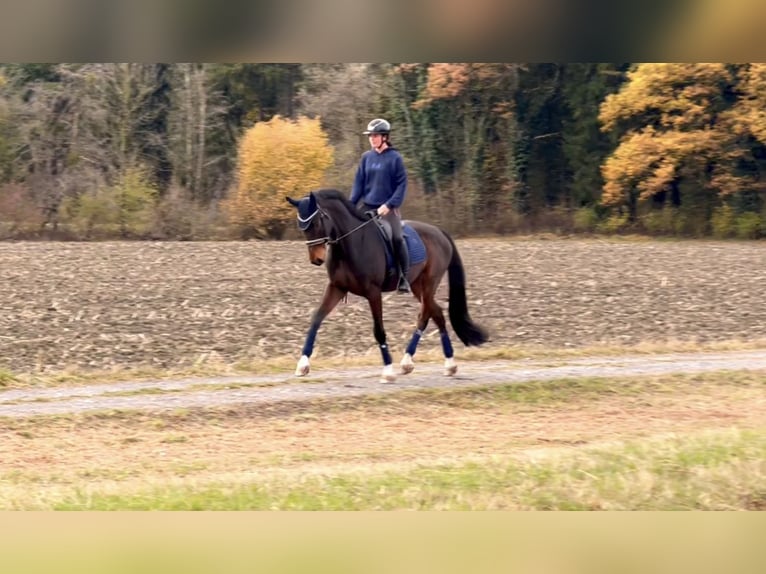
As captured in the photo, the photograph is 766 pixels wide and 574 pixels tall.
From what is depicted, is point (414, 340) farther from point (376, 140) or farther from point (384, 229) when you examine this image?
point (376, 140)

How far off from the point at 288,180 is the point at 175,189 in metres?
4.67

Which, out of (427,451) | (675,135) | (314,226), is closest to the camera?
(427,451)

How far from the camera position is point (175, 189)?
24.3 m

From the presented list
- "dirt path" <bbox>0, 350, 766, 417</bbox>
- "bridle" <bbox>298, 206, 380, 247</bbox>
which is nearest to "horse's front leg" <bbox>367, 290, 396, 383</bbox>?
"dirt path" <bbox>0, 350, 766, 417</bbox>

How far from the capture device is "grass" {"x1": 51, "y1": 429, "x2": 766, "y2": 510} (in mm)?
6512

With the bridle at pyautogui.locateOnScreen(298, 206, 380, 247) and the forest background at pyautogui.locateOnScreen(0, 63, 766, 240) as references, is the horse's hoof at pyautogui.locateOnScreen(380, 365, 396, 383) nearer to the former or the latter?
the bridle at pyautogui.locateOnScreen(298, 206, 380, 247)

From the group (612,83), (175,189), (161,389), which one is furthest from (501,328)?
(612,83)

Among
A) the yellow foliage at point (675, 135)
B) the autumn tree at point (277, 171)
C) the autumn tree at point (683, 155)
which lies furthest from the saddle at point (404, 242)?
the autumn tree at point (683, 155)

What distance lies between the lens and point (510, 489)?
6754mm

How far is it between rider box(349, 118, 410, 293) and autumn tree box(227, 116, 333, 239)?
29.5 ft

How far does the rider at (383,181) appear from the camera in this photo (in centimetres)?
1087

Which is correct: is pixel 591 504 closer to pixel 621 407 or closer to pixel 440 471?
pixel 440 471

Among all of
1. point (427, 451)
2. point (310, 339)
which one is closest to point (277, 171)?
point (310, 339)

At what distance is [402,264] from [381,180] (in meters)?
1.03
